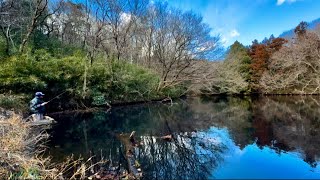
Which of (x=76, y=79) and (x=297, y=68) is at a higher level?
(x=297, y=68)

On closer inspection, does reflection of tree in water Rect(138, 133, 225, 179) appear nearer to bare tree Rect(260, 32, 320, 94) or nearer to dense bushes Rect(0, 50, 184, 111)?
dense bushes Rect(0, 50, 184, 111)

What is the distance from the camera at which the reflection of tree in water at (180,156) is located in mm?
6969

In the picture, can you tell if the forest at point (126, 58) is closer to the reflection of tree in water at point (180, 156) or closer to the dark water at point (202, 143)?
the dark water at point (202, 143)

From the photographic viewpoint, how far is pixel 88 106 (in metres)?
19.8

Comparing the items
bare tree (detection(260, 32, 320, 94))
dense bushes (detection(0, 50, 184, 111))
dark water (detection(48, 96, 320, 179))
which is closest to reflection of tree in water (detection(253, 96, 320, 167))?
dark water (detection(48, 96, 320, 179))

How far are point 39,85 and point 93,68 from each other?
476cm

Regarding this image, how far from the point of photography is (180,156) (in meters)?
8.34

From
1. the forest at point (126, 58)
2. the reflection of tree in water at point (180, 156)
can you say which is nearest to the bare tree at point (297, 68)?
the forest at point (126, 58)

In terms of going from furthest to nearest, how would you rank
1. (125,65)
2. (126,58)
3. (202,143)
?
1. (126,58)
2. (125,65)
3. (202,143)

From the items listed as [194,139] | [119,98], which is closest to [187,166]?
[194,139]

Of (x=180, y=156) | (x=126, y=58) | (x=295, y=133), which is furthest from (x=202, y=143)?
(x=126, y=58)

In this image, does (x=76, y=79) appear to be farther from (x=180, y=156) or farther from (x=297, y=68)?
(x=297, y=68)

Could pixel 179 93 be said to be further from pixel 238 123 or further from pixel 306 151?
pixel 306 151

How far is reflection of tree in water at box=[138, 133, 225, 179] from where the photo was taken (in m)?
6.97
